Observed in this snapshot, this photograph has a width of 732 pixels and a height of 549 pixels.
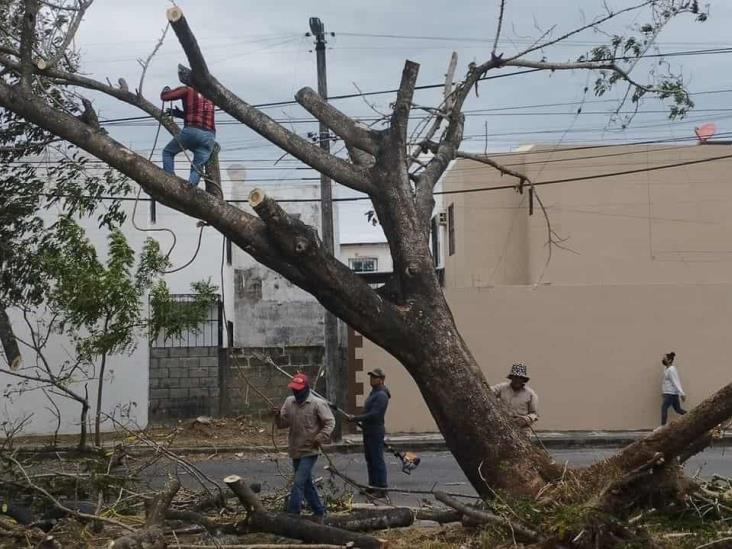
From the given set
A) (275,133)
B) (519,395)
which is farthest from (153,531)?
(519,395)

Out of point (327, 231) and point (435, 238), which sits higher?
point (435, 238)

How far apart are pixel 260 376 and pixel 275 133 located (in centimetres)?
1219

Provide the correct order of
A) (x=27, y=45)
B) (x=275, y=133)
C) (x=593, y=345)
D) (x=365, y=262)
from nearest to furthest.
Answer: (x=27, y=45) → (x=275, y=133) → (x=593, y=345) → (x=365, y=262)

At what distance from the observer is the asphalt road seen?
480 inches

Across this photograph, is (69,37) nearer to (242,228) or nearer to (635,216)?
(242,228)

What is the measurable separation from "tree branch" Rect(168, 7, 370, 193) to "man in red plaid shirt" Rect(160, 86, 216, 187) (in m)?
0.54

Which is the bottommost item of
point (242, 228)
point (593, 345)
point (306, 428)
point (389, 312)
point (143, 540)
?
point (143, 540)

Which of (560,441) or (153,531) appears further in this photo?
(560,441)

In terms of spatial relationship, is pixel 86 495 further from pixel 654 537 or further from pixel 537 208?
pixel 537 208

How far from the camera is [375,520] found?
27.1 ft

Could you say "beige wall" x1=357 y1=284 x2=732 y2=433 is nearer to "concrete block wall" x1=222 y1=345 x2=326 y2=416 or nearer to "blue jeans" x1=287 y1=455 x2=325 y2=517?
"concrete block wall" x1=222 y1=345 x2=326 y2=416

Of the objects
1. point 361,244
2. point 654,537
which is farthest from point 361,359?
A: point 361,244

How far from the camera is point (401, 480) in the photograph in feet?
42.8

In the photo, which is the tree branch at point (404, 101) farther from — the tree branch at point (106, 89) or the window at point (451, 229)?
the window at point (451, 229)
